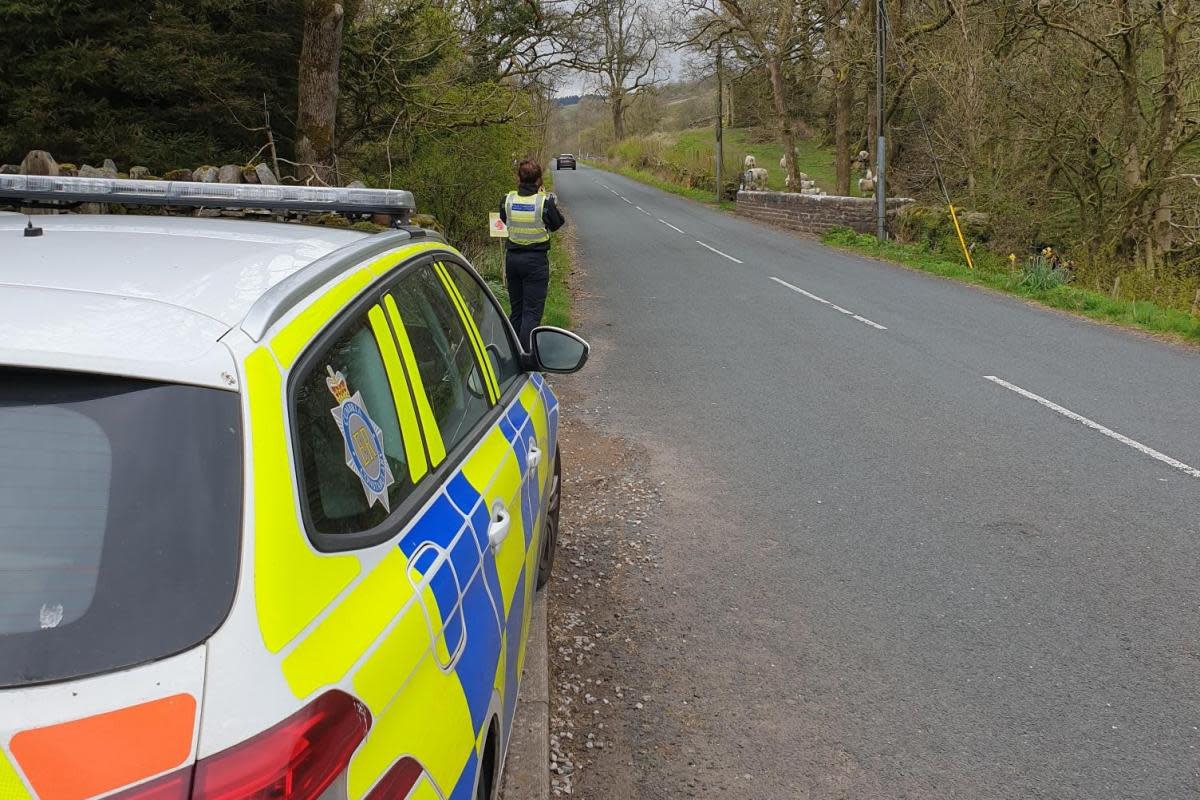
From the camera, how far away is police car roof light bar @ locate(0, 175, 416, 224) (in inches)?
120

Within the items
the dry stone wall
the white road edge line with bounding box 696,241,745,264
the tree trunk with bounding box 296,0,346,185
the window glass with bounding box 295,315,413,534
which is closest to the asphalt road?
the window glass with bounding box 295,315,413,534

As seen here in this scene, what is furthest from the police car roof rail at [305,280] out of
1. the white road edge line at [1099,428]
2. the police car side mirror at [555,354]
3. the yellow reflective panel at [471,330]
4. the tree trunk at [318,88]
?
the tree trunk at [318,88]

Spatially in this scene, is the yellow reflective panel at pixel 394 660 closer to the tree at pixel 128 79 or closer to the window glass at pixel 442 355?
the window glass at pixel 442 355

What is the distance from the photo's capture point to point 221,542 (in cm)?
155

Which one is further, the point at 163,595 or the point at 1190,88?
the point at 1190,88

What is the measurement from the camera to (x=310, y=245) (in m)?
2.57

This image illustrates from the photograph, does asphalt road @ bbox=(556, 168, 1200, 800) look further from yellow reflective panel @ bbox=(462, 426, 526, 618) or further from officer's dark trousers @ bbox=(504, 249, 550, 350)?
yellow reflective panel @ bbox=(462, 426, 526, 618)

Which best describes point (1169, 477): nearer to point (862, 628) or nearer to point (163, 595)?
point (862, 628)

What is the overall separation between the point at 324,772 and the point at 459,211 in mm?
15728

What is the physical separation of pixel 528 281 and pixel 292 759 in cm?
857

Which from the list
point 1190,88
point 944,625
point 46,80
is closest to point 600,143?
point 1190,88

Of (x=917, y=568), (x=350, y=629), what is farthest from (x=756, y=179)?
(x=350, y=629)

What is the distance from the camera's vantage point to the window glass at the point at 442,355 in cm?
268

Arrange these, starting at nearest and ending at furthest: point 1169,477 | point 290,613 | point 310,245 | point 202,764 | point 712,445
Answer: point 202,764 → point 290,613 → point 310,245 → point 1169,477 → point 712,445
